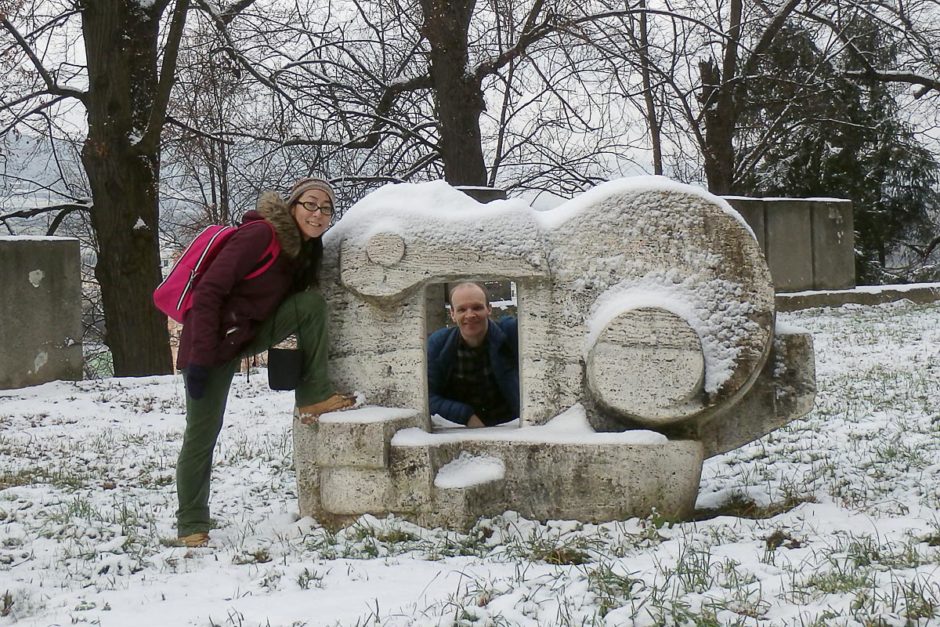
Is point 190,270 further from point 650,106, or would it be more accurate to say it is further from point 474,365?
point 650,106

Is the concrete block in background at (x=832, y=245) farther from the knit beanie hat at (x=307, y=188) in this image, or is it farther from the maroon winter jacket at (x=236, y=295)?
the maroon winter jacket at (x=236, y=295)

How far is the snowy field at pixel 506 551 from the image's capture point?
259cm

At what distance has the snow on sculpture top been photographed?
3662 millimetres

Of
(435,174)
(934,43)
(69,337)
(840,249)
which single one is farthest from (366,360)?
(934,43)

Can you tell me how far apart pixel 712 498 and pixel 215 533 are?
226 cm

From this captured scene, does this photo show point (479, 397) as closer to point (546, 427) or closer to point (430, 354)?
point (430, 354)

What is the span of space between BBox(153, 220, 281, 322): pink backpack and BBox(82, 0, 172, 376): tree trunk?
20.4 ft

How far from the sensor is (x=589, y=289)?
12.6ft

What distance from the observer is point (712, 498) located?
4.03 meters

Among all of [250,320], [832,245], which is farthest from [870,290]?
[250,320]

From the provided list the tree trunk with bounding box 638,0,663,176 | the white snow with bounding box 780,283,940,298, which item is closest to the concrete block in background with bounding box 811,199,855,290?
the white snow with bounding box 780,283,940,298

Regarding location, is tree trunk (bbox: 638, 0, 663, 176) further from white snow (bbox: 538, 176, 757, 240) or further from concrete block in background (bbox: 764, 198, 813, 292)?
white snow (bbox: 538, 176, 757, 240)

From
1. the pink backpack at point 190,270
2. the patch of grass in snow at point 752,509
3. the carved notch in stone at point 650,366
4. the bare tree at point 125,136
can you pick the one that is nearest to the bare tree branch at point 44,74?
the bare tree at point 125,136

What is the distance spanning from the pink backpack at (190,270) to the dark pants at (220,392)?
0.22m
